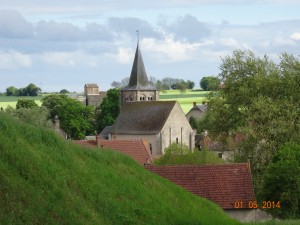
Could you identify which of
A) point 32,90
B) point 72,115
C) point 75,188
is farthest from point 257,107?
point 32,90

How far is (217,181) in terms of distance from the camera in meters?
30.0

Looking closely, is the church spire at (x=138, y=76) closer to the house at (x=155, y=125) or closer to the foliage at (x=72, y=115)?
the foliage at (x=72, y=115)

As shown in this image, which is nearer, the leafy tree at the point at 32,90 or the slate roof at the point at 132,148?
the slate roof at the point at 132,148

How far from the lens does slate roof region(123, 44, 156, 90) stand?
4277 inches

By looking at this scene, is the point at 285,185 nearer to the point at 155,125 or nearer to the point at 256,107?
the point at 256,107

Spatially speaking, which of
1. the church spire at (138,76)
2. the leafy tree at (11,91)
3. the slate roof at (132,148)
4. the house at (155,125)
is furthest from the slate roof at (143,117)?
the leafy tree at (11,91)

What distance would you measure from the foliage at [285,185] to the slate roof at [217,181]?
2.23 metres

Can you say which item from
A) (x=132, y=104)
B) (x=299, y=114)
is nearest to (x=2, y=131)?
(x=299, y=114)

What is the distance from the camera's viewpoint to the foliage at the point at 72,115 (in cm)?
10962

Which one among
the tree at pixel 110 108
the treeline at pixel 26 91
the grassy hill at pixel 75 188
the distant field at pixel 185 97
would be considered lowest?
the grassy hill at pixel 75 188

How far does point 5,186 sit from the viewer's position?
14094 millimetres

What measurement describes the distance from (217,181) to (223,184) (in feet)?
0.97

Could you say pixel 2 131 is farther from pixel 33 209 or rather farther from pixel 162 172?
pixel 162 172

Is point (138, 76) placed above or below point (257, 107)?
above
